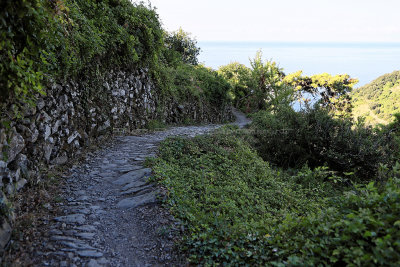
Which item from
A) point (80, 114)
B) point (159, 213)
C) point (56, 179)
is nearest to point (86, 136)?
point (80, 114)

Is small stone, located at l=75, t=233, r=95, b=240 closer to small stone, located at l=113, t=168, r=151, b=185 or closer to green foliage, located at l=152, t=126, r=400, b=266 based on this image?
green foliage, located at l=152, t=126, r=400, b=266

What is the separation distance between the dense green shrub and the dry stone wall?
5564mm

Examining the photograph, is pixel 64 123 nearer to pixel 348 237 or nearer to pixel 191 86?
pixel 348 237

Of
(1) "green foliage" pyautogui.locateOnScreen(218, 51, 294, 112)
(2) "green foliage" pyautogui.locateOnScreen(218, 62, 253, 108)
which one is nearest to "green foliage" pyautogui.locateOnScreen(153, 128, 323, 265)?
(1) "green foliage" pyautogui.locateOnScreen(218, 51, 294, 112)

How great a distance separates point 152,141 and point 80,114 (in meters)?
2.46

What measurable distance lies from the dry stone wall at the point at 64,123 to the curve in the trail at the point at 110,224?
0.61m

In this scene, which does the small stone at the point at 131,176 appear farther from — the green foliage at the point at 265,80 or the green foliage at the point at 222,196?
the green foliage at the point at 265,80

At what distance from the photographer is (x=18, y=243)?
10.2 feet

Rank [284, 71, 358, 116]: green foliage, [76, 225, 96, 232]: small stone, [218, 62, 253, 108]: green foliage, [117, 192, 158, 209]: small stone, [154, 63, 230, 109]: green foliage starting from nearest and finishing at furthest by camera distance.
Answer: [76, 225, 96, 232]: small stone < [117, 192, 158, 209]: small stone < [154, 63, 230, 109]: green foliage < [284, 71, 358, 116]: green foliage < [218, 62, 253, 108]: green foliage

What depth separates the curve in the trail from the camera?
325cm

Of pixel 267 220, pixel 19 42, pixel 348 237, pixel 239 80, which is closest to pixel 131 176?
pixel 267 220

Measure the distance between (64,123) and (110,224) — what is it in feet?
9.10

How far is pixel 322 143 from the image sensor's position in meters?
10.0

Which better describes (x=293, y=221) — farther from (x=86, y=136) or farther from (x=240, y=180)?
(x=86, y=136)
